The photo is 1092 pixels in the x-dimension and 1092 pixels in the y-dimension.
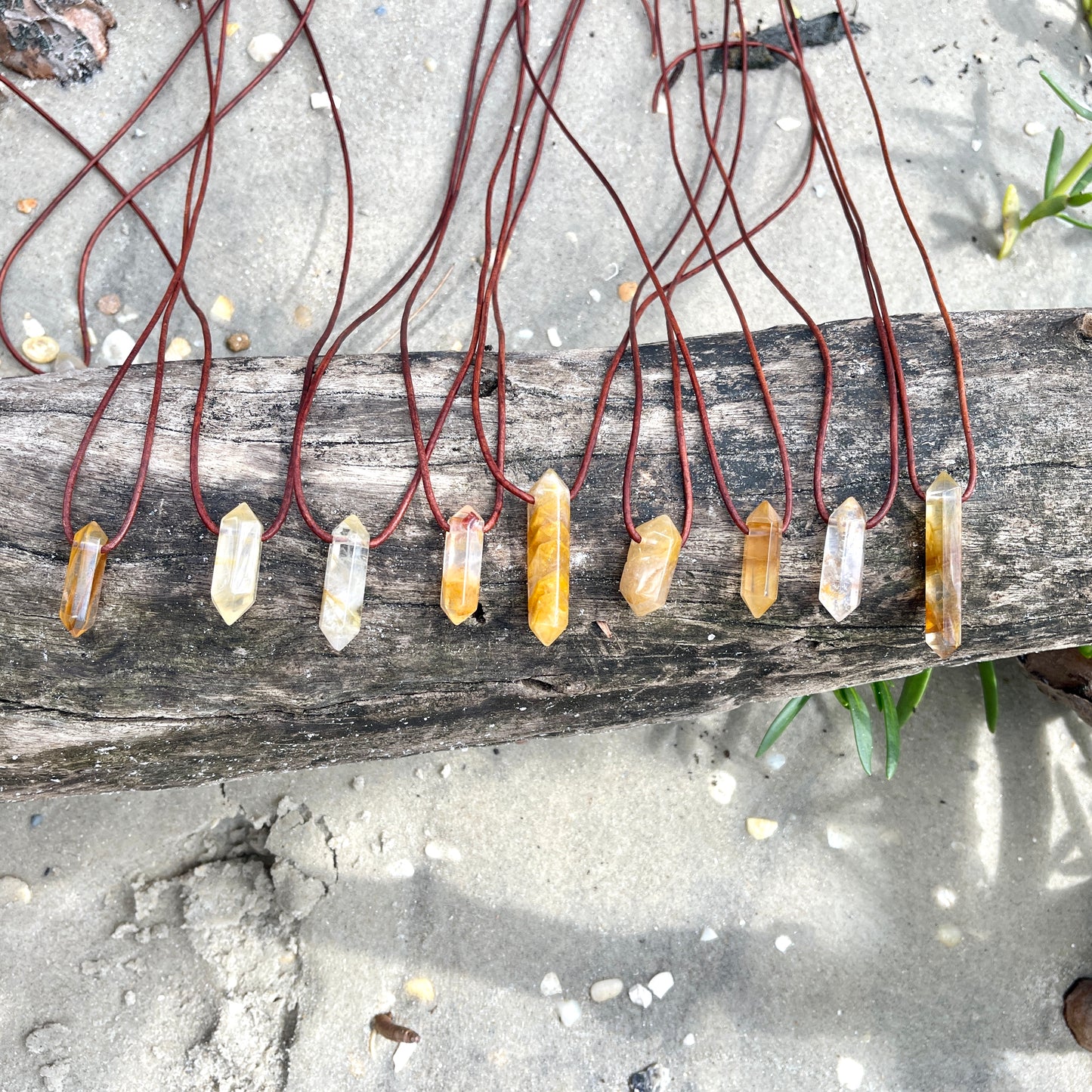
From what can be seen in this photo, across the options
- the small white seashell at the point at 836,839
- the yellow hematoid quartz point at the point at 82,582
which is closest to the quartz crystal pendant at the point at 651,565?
the yellow hematoid quartz point at the point at 82,582

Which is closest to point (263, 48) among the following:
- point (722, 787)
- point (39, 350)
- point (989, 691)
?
point (39, 350)

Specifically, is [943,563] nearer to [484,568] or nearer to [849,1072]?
[484,568]

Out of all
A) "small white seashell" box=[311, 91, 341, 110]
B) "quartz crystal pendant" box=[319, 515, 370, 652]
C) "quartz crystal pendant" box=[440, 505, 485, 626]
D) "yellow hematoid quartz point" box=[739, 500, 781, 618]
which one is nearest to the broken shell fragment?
"small white seashell" box=[311, 91, 341, 110]

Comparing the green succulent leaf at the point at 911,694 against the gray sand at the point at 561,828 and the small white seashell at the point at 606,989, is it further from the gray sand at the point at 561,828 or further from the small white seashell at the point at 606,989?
the small white seashell at the point at 606,989

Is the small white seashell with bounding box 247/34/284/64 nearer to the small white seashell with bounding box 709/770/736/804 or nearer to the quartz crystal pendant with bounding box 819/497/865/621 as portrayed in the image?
the quartz crystal pendant with bounding box 819/497/865/621

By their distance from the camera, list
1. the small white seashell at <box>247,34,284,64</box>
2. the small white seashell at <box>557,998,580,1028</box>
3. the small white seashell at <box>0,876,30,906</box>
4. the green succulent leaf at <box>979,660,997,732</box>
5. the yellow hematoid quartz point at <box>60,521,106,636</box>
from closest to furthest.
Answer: the yellow hematoid quartz point at <box>60,521,106,636</box>, the small white seashell at <box>0,876,30,906</box>, the small white seashell at <box>557,998,580,1028</box>, the green succulent leaf at <box>979,660,997,732</box>, the small white seashell at <box>247,34,284,64</box>

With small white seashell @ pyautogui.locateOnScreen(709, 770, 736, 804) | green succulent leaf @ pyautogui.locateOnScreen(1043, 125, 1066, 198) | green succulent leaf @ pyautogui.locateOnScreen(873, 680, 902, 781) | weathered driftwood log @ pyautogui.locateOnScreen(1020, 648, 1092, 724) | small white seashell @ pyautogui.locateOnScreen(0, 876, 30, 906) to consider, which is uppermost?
green succulent leaf @ pyautogui.locateOnScreen(1043, 125, 1066, 198)
